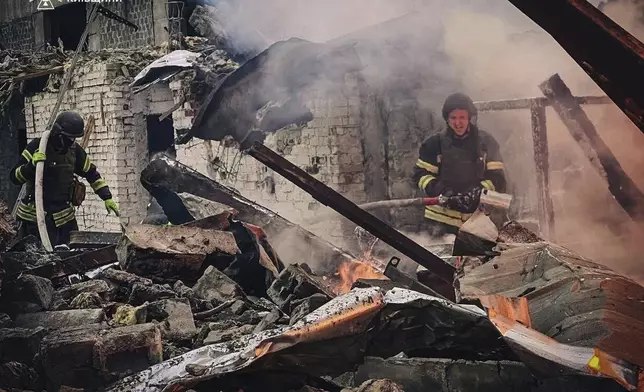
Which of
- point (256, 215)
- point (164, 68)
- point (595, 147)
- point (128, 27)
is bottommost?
point (256, 215)

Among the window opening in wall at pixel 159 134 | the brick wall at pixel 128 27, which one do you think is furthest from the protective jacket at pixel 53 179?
the brick wall at pixel 128 27

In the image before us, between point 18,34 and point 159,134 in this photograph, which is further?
point 18,34

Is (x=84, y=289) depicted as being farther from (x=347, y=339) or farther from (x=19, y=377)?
(x=347, y=339)

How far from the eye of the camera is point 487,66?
8.48m

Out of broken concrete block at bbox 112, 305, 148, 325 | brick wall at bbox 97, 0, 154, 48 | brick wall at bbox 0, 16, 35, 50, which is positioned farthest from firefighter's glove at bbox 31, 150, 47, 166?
brick wall at bbox 0, 16, 35, 50

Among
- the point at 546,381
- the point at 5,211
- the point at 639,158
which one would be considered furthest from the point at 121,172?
the point at 546,381

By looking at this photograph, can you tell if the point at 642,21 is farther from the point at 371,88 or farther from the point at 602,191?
the point at 371,88

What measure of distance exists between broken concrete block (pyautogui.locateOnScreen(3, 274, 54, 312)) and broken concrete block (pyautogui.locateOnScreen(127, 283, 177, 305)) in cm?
61

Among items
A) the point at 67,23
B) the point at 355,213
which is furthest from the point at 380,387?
the point at 67,23

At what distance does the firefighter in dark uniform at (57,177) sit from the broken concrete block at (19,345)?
4.07 m

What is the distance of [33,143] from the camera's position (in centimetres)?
746

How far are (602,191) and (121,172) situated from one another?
866 cm

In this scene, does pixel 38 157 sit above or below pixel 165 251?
above

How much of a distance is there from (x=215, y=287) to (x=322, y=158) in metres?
4.25
